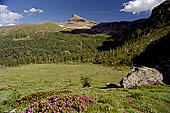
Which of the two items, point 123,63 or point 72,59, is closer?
point 123,63

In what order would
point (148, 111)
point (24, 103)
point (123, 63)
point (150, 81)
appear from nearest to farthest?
point (148, 111) < point (24, 103) < point (150, 81) < point (123, 63)

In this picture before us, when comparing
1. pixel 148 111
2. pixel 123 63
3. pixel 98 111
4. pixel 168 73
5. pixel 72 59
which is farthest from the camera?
pixel 72 59

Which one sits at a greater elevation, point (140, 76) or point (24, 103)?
point (24, 103)

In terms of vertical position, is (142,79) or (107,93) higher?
(107,93)

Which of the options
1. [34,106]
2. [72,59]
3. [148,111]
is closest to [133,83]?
[148,111]

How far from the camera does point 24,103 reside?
27.9 feet

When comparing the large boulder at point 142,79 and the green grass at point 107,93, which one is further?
the large boulder at point 142,79

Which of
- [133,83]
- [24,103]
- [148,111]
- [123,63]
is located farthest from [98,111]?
[123,63]

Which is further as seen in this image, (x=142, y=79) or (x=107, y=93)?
(x=142, y=79)

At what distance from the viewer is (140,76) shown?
2700cm

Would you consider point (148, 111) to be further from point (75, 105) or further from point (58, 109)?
point (58, 109)

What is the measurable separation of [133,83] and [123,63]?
3942 inches

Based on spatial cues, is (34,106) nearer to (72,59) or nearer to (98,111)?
(98,111)

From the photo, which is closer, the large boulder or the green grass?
the green grass
